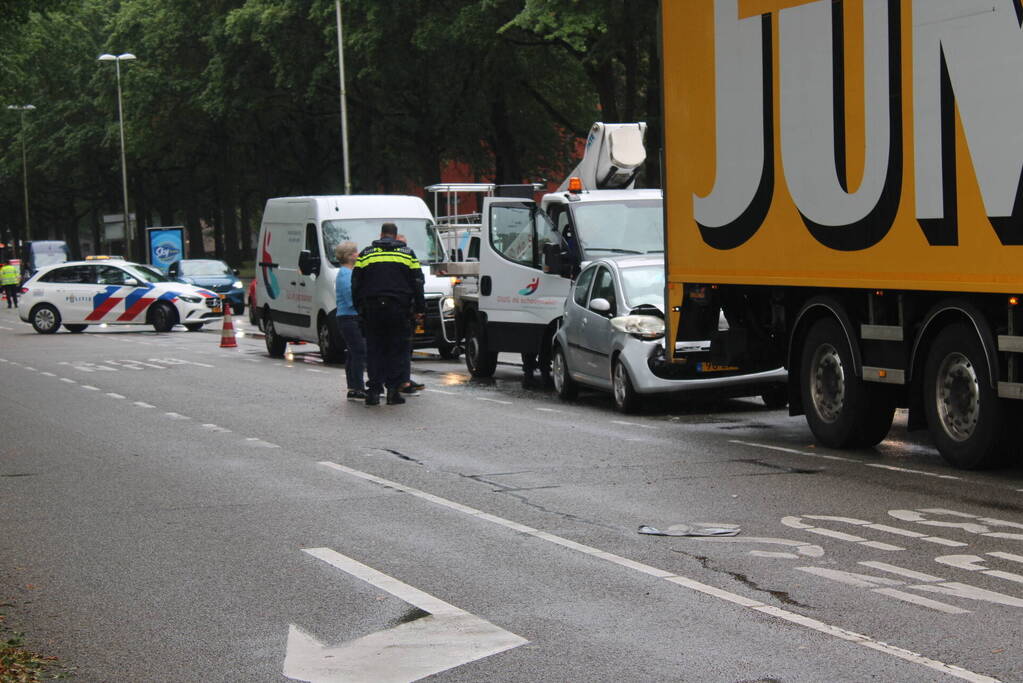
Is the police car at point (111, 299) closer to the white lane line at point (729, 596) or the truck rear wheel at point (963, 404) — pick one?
the white lane line at point (729, 596)

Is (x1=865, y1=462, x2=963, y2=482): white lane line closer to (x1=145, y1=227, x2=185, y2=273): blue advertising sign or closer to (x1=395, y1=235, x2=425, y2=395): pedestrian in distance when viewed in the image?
(x1=395, y1=235, x2=425, y2=395): pedestrian in distance

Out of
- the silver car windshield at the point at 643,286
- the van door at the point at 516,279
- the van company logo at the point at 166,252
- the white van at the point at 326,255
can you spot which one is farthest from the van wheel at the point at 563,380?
the van company logo at the point at 166,252

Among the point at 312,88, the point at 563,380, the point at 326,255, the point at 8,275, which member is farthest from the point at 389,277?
the point at 8,275

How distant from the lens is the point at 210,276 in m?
45.3

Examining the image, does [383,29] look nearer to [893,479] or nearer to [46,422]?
[46,422]

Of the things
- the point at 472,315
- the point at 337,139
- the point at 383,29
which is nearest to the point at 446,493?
the point at 472,315

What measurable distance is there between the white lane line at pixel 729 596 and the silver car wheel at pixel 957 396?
339cm

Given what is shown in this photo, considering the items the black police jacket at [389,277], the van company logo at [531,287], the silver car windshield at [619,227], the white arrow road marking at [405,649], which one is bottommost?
the white arrow road marking at [405,649]

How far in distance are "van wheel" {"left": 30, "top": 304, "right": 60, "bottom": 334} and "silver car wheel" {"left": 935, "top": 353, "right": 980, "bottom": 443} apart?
30.4 meters

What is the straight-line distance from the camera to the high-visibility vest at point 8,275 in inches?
2381

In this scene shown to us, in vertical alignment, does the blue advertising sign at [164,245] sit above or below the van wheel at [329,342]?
above

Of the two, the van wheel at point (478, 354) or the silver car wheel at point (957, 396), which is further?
the van wheel at point (478, 354)

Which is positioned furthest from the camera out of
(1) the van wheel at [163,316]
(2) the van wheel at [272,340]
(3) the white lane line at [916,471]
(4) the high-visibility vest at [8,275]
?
(4) the high-visibility vest at [8,275]

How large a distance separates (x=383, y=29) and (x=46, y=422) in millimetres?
29377
